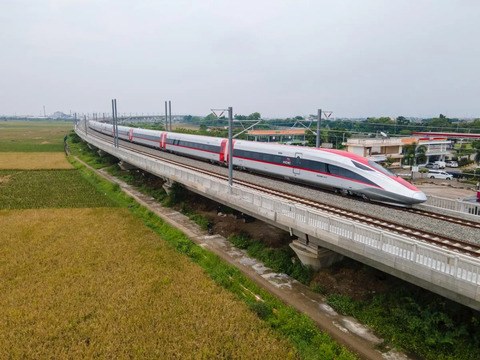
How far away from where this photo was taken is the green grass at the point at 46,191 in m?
30.2

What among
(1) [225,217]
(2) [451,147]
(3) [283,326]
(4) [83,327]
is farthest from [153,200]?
(2) [451,147]

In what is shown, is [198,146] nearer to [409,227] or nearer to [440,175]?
[409,227]

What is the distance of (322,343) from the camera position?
37.2 feet

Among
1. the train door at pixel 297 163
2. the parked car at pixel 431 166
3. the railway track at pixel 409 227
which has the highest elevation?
the train door at pixel 297 163

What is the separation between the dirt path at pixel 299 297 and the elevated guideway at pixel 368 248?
1.71m

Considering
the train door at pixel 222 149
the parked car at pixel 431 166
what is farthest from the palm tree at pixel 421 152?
the train door at pixel 222 149

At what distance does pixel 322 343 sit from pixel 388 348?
6.99 ft

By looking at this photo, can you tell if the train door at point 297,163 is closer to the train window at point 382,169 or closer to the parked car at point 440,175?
the train window at point 382,169

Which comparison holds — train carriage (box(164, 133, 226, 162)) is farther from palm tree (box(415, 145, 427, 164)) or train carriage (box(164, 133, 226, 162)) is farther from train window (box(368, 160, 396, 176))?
palm tree (box(415, 145, 427, 164))

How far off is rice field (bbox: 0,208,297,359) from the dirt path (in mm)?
1887

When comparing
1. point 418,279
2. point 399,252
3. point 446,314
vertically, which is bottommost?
point 446,314

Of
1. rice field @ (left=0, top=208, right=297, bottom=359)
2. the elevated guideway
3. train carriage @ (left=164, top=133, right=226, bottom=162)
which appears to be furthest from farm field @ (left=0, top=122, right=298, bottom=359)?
train carriage @ (left=164, top=133, right=226, bottom=162)

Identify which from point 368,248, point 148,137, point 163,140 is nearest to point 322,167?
point 368,248

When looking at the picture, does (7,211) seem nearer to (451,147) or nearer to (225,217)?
(225,217)
